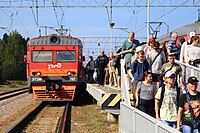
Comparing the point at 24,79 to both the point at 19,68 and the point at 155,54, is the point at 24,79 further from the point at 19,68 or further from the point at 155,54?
the point at 155,54

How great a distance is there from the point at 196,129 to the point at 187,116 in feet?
0.77

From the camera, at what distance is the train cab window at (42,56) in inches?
973

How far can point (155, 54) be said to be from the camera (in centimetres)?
1127

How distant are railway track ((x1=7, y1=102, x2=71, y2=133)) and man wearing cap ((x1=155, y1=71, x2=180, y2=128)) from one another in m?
6.82

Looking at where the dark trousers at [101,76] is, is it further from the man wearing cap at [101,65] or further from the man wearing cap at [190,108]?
the man wearing cap at [190,108]

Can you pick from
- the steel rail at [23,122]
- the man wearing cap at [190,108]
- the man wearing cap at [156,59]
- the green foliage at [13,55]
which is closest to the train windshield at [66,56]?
the steel rail at [23,122]

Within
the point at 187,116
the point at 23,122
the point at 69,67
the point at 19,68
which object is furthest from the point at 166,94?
the point at 19,68

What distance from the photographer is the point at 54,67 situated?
24484 millimetres

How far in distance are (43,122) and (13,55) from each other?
51.5m

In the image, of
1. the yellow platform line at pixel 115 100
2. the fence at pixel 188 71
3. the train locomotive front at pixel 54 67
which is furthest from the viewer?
the train locomotive front at pixel 54 67

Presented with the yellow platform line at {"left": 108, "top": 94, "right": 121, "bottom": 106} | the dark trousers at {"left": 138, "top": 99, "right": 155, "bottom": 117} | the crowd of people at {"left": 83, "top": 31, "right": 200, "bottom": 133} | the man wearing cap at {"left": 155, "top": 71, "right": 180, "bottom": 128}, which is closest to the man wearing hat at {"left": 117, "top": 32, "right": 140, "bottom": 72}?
the crowd of people at {"left": 83, "top": 31, "right": 200, "bottom": 133}

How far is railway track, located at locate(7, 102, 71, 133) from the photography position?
16.2 m

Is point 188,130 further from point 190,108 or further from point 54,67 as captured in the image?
point 54,67

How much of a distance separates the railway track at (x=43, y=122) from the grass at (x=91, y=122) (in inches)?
11.3
